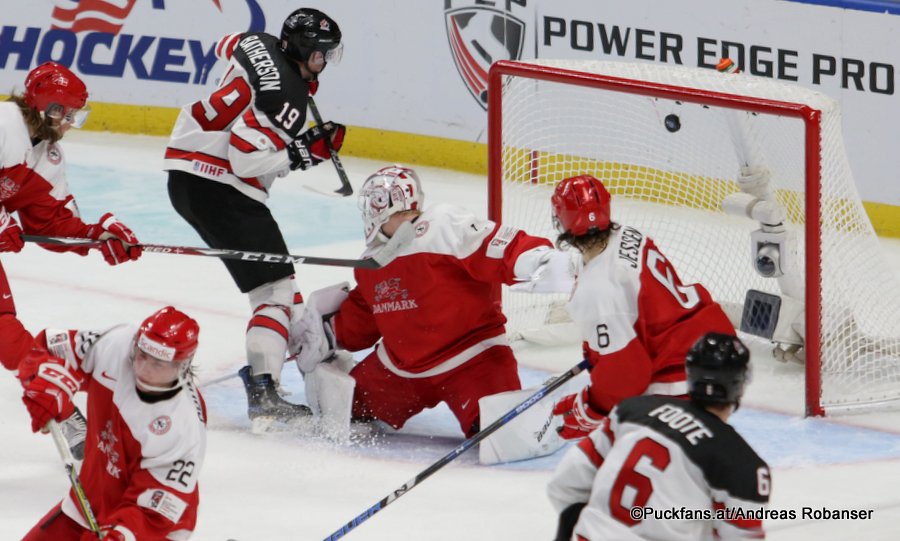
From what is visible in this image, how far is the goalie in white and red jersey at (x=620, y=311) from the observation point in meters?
3.71

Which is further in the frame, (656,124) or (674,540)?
(656,124)

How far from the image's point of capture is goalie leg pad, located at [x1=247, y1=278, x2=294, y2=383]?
15.4 ft

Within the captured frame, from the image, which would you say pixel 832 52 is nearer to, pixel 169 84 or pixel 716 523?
pixel 169 84

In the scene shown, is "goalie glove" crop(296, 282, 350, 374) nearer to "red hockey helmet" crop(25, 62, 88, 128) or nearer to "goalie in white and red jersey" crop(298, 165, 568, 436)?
"goalie in white and red jersey" crop(298, 165, 568, 436)

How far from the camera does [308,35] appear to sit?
4.68 metres

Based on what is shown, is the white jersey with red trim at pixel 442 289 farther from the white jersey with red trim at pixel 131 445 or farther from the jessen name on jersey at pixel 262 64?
the white jersey with red trim at pixel 131 445

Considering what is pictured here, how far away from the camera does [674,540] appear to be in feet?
8.63

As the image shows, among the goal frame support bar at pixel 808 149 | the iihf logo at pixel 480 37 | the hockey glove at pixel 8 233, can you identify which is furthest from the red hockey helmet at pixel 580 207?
the iihf logo at pixel 480 37

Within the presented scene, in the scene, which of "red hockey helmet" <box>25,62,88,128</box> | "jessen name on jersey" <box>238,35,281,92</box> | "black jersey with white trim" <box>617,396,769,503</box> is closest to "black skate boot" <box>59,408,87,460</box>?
"red hockey helmet" <box>25,62,88,128</box>

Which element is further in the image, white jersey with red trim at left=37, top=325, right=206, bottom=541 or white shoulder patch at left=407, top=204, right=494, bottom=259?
white shoulder patch at left=407, top=204, right=494, bottom=259

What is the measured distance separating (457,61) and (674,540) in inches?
200

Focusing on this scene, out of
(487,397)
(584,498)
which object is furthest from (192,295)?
(584,498)

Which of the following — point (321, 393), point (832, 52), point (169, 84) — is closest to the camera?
point (321, 393)

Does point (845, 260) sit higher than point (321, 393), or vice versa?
point (845, 260)
